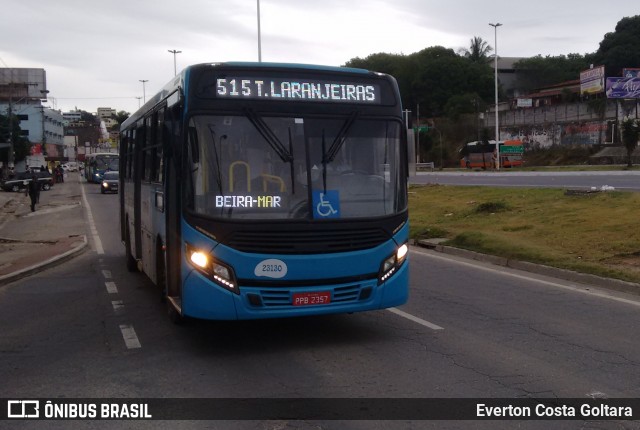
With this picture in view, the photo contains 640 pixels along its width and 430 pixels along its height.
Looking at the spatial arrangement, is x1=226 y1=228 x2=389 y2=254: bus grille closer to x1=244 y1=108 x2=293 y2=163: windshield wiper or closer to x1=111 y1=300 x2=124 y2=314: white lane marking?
x1=244 y1=108 x2=293 y2=163: windshield wiper

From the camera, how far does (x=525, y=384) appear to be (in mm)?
6105

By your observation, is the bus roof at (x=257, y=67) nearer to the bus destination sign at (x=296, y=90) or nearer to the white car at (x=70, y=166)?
the bus destination sign at (x=296, y=90)

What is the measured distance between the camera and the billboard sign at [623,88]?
62.1 m

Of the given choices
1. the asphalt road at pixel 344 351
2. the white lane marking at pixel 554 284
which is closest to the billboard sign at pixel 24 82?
the white lane marking at pixel 554 284

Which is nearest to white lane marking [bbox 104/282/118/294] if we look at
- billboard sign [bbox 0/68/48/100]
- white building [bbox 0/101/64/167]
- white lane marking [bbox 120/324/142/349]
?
white lane marking [bbox 120/324/142/349]

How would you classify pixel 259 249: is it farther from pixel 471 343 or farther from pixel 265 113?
pixel 471 343

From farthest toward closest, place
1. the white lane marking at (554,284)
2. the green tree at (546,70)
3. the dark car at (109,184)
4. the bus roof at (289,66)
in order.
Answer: the green tree at (546,70) → the dark car at (109,184) → the white lane marking at (554,284) → the bus roof at (289,66)

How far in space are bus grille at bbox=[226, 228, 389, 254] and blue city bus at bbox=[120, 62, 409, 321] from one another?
0.03ft

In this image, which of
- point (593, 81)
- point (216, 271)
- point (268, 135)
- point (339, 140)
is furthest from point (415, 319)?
point (593, 81)

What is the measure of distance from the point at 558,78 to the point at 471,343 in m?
110

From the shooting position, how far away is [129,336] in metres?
8.19

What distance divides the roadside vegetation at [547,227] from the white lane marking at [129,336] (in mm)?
7751

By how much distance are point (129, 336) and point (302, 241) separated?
8.88ft

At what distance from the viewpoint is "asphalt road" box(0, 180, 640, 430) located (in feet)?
19.6
